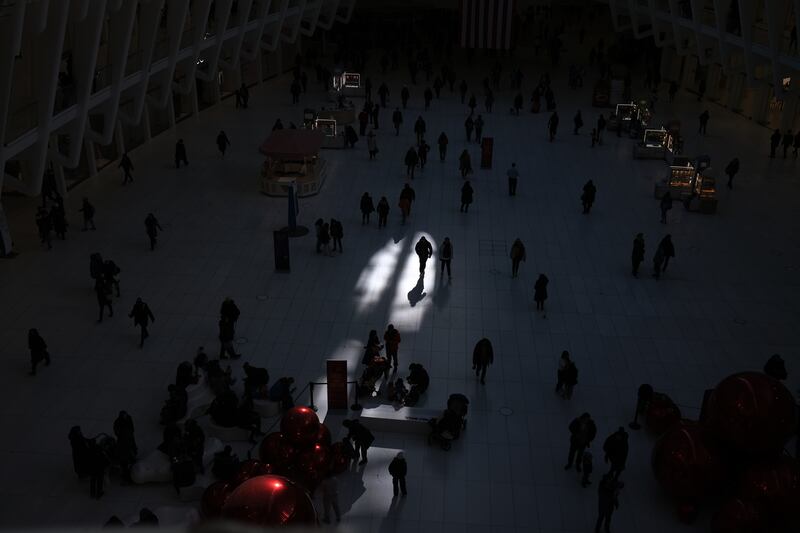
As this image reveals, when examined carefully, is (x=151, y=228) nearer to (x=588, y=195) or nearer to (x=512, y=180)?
(x=512, y=180)

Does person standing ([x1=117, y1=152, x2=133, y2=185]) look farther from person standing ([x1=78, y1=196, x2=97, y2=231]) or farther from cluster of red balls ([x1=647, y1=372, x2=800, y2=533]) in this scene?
cluster of red balls ([x1=647, y1=372, x2=800, y2=533])

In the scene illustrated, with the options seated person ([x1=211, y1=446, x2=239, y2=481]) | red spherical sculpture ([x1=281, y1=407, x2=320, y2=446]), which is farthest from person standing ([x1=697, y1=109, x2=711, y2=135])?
seated person ([x1=211, y1=446, x2=239, y2=481])

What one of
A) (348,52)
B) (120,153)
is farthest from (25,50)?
(348,52)

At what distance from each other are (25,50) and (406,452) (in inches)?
564

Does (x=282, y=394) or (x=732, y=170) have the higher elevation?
(x=732, y=170)

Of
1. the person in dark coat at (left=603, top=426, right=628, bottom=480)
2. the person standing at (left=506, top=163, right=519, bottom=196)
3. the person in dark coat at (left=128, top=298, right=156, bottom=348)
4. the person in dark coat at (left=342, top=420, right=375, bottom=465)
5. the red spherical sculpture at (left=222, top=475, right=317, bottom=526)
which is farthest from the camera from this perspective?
the person standing at (left=506, top=163, right=519, bottom=196)

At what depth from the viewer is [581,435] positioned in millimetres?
10711

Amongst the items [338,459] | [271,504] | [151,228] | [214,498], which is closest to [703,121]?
[151,228]

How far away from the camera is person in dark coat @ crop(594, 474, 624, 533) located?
9.52 m

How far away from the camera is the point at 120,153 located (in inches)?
963

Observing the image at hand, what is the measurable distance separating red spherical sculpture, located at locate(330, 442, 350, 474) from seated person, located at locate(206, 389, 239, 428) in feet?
5.86

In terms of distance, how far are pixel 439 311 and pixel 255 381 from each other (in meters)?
4.79

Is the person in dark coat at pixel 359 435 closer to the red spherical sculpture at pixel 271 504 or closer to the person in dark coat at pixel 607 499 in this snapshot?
the person in dark coat at pixel 607 499

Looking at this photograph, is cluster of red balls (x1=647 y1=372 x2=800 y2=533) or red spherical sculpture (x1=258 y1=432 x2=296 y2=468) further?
A: red spherical sculpture (x1=258 y1=432 x2=296 y2=468)
